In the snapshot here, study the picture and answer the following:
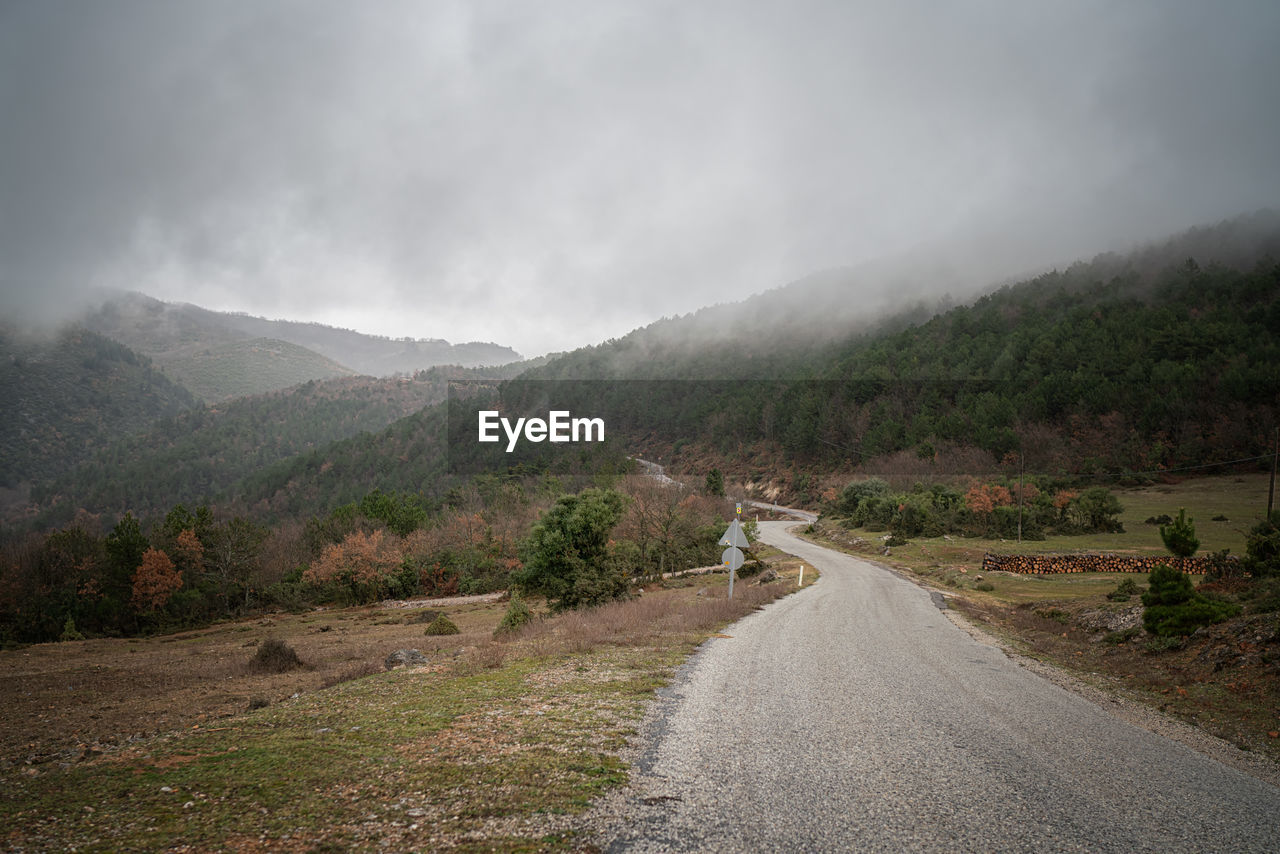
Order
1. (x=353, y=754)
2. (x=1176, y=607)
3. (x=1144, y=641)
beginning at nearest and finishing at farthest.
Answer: (x=353, y=754) < (x=1176, y=607) < (x=1144, y=641)

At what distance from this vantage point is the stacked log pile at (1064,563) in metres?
35.0

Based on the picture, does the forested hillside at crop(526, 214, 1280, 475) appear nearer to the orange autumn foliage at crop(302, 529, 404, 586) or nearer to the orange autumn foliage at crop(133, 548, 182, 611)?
the orange autumn foliage at crop(302, 529, 404, 586)

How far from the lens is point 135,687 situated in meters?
19.8

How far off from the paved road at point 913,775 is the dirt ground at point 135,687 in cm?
904

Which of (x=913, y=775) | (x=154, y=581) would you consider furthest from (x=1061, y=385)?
(x=154, y=581)

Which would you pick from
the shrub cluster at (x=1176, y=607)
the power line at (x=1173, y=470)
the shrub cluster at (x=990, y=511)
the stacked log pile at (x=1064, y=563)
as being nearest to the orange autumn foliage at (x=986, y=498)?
the shrub cluster at (x=990, y=511)

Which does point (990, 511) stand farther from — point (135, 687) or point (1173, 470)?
point (135, 687)

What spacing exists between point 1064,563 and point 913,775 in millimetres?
40940

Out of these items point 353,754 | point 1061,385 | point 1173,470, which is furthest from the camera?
point 1061,385

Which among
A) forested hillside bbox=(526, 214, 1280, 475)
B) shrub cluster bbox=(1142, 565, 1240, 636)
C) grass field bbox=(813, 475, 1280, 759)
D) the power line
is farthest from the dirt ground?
forested hillside bbox=(526, 214, 1280, 475)

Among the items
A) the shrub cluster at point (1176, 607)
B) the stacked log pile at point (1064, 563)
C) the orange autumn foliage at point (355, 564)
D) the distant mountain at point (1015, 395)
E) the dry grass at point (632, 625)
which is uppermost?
the distant mountain at point (1015, 395)

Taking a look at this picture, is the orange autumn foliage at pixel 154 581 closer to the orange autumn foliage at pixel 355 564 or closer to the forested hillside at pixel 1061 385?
the orange autumn foliage at pixel 355 564

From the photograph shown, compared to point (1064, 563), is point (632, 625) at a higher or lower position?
higher

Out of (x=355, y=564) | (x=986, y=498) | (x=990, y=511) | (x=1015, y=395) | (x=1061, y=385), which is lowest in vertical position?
(x=355, y=564)
